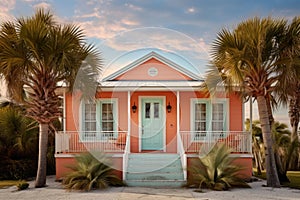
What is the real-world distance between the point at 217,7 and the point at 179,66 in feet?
9.61

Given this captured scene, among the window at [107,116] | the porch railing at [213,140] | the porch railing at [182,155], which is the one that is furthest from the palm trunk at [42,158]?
the porch railing at [213,140]

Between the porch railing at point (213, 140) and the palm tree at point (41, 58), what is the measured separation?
4.94 m

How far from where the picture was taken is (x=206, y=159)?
1153 centimetres

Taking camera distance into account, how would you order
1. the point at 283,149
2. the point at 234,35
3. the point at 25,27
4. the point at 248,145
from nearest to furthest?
the point at 25,27 < the point at 234,35 < the point at 248,145 < the point at 283,149

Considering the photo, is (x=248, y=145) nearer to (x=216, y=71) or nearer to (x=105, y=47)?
(x=216, y=71)

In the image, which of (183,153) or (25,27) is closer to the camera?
(25,27)

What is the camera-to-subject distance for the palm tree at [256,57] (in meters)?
10.7

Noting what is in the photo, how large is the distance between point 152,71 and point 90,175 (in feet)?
18.9

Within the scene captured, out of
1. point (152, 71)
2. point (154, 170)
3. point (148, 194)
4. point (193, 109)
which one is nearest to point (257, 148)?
point (193, 109)

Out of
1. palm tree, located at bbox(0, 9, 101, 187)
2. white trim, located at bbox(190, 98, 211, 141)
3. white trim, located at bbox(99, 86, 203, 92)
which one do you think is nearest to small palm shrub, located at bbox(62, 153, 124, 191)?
palm tree, located at bbox(0, 9, 101, 187)

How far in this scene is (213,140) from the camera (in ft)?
45.3

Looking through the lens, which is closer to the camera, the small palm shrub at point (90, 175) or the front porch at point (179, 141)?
the small palm shrub at point (90, 175)

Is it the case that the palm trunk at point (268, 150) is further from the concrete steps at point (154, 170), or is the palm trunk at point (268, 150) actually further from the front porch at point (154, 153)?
the concrete steps at point (154, 170)

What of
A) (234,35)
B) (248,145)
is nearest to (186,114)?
(248,145)
